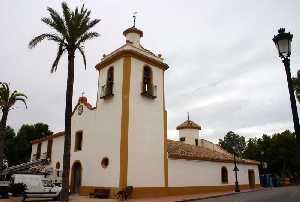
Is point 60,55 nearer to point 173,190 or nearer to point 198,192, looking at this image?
point 173,190

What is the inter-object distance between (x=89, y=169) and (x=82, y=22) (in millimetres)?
10498

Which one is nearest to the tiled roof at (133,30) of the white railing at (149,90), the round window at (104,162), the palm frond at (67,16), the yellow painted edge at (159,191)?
the white railing at (149,90)

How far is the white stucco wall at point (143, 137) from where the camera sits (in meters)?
20.0

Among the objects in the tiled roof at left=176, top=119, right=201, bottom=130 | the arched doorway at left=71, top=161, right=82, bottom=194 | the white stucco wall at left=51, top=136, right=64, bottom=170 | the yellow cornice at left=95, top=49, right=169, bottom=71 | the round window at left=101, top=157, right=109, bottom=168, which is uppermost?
the yellow cornice at left=95, top=49, right=169, bottom=71

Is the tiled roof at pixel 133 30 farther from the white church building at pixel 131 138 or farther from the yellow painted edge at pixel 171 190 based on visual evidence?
the yellow painted edge at pixel 171 190

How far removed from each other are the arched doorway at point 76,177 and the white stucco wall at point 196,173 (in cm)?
708

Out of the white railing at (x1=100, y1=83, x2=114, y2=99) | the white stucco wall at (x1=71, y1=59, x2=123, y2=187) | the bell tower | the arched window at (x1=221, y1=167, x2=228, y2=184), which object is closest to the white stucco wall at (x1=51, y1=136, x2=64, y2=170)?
the white stucco wall at (x1=71, y1=59, x2=123, y2=187)

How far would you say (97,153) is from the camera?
21.6 metres

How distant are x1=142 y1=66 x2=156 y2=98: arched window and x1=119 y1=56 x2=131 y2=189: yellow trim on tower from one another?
1.50 metres

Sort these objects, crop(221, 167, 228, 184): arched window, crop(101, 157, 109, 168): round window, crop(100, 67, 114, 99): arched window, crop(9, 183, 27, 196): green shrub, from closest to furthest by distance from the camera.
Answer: crop(9, 183, 27, 196): green shrub < crop(101, 157, 109, 168): round window < crop(100, 67, 114, 99): arched window < crop(221, 167, 228, 184): arched window

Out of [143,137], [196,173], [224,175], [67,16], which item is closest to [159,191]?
[143,137]

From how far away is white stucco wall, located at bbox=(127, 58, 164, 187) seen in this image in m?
20.0

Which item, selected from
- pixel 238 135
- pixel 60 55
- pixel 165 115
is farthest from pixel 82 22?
pixel 238 135

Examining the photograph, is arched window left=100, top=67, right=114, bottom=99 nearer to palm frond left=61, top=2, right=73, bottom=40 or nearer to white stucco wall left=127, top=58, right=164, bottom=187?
white stucco wall left=127, top=58, right=164, bottom=187
